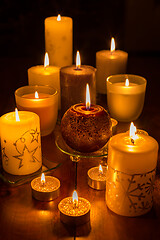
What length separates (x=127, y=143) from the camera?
71 cm

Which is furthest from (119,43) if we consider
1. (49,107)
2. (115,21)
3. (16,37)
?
(49,107)

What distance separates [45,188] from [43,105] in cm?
28

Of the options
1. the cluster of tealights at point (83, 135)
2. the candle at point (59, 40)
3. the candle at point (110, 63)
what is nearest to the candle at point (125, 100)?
the cluster of tealights at point (83, 135)

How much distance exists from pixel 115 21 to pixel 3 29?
1.19 meters

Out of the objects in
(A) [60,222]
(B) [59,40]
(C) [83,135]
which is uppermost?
(B) [59,40]

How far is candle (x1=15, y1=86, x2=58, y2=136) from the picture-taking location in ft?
3.22

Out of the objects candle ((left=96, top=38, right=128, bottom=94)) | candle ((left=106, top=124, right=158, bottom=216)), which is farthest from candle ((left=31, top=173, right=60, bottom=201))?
candle ((left=96, top=38, right=128, bottom=94))

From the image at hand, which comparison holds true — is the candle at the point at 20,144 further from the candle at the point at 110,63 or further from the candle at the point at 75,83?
the candle at the point at 110,63

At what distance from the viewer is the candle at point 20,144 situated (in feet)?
2.70

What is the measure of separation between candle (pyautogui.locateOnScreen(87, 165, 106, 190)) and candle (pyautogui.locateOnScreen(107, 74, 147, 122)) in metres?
0.28

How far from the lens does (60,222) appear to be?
2.26 feet

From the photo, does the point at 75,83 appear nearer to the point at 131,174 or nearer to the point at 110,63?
the point at 110,63

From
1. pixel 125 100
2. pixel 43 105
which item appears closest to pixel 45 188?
pixel 43 105

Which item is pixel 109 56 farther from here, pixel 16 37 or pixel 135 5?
pixel 16 37
